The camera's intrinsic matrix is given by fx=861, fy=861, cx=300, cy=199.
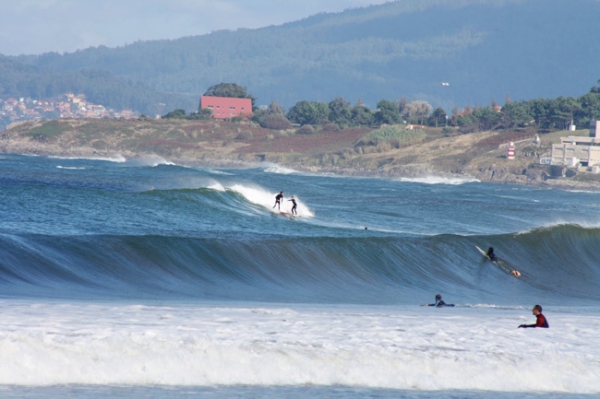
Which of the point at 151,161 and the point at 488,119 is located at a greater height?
the point at 488,119

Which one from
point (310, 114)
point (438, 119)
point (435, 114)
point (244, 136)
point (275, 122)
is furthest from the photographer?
point (310, 114)

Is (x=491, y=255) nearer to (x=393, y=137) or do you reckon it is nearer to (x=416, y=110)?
(x=393, y=137)

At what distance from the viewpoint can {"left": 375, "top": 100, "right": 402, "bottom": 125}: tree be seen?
517 feet

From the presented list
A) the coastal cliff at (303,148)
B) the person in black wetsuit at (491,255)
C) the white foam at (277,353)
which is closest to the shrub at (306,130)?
the coastal cliff at (303,148)

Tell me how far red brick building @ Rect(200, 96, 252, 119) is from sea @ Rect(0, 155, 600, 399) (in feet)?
463

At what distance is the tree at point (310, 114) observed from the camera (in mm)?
163125

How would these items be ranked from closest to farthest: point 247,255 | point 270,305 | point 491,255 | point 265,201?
point 270,305 → point 247,255 → point 491,255 → point 265,201

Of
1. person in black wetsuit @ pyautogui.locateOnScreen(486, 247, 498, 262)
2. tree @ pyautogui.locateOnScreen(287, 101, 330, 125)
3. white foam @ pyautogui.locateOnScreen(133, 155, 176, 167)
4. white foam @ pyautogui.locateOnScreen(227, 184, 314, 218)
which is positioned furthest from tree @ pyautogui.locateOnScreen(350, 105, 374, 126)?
person in black wetsuit @ pyautogui.locateOnScreen(486, 247, 498, 262)

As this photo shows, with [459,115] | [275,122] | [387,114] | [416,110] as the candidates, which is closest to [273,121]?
[275,122]

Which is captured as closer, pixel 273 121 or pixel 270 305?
pixel 270 305

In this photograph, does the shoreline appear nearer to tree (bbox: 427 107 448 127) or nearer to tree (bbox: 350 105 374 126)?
tree (bbox: 350 105 374 126)

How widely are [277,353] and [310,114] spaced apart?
15573 centimetres

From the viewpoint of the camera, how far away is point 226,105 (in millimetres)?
179000

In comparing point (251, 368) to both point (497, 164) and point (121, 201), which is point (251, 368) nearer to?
point (121, 201)
